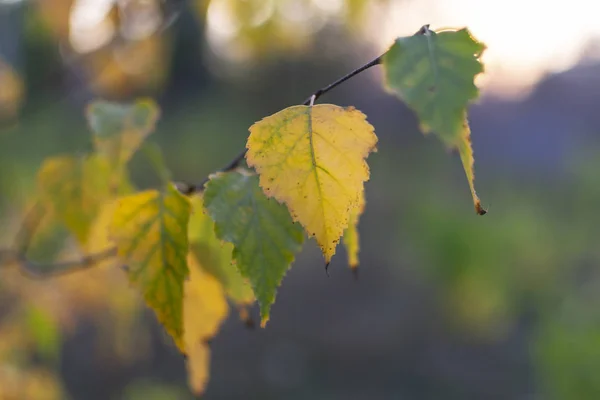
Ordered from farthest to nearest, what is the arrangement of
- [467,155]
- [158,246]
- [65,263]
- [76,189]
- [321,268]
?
[321,268] → [65,263] → [76,189] → [158,246] → [467,155]

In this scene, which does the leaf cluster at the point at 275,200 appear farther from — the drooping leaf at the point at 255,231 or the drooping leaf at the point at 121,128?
the drooping leaf at the point at 121,128

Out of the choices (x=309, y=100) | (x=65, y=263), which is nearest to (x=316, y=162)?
(x=309, y=100)

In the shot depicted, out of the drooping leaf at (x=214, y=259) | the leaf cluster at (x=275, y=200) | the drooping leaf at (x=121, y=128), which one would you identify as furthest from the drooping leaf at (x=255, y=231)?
the drooping leaf at (x=121, y=128)

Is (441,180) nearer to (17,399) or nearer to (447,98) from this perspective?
(17,399)

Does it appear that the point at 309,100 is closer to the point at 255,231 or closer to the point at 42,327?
the point at 255,231

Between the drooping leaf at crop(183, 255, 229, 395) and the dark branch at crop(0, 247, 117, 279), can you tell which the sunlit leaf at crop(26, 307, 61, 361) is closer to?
the dark branch at crop(0, 247, 117, 279)

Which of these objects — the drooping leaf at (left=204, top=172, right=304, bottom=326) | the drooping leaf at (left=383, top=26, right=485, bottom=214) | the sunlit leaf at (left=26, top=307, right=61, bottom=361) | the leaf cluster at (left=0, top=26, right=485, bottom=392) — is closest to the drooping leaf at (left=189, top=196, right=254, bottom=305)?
the leaf cluster at (left=0, top=26, right=485, bottom=392)
